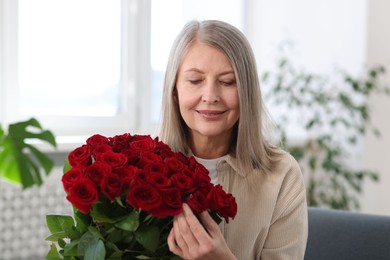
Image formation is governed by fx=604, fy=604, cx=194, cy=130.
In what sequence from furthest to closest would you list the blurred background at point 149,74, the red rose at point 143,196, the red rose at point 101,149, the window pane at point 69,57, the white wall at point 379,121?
the white wall at point 379,121 → the window pane at point 69,57 → the blurred background at point 149,74 → the red rose at point 101,149 → the red rose at point 143,196

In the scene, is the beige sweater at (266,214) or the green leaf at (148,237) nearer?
the green leaf at (148,237)

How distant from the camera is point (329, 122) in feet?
12.1

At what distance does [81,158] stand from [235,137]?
0.59 m

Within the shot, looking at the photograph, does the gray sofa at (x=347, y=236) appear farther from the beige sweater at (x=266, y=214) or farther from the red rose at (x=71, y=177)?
the red rose at (x=71, y=177)

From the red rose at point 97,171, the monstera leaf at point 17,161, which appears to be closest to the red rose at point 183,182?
the red rose at point 97,171

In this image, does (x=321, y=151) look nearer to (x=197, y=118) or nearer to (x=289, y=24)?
(x=289, y=24)

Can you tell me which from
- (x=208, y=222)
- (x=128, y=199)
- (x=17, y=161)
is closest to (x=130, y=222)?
→ (x=128, y=199)

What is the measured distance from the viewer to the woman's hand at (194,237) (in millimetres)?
963

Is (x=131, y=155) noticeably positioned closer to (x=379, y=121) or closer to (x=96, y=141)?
(x=96, y=141)

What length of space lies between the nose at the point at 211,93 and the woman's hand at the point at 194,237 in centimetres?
39

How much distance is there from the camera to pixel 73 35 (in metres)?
3.21

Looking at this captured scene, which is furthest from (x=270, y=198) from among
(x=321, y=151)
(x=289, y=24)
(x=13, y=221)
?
(x=289, y=24)

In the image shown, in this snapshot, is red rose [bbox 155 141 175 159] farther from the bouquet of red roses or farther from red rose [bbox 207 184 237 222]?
red rose [bbox 207 184 237 222]

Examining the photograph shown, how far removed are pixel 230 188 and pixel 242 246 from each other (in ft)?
0.47
